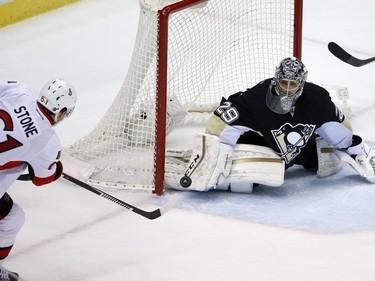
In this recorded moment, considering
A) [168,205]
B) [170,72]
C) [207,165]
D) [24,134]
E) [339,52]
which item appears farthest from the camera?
[339,52]

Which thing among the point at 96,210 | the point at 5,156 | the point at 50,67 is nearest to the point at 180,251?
the point at 96,210

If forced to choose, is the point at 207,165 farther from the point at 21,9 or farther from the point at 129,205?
the point at 21,9

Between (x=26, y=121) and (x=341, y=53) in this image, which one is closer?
(x=26, y=121)

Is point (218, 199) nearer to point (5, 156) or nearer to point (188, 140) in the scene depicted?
point (188, 140)

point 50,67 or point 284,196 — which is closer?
point 284,196

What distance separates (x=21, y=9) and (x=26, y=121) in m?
3.24

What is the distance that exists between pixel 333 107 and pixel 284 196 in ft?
1.38

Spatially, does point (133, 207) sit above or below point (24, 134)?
below

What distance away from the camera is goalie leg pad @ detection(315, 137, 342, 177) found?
460 cm

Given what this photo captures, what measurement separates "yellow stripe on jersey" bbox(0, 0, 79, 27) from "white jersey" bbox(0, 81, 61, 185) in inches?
118

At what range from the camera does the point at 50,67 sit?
605 cm

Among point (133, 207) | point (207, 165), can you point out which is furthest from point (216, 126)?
point (133, 207)

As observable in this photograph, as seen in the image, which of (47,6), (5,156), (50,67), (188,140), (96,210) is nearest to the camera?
(5,156)

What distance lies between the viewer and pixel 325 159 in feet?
15.2
